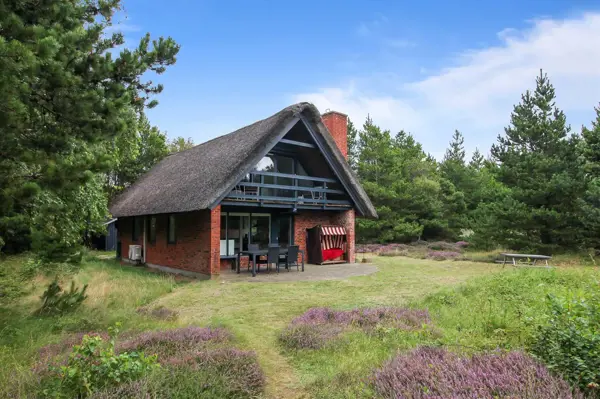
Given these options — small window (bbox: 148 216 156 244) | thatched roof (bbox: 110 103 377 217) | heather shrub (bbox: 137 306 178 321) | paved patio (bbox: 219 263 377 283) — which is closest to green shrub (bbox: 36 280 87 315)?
heather shrub (bbox: 137 306 178 321)

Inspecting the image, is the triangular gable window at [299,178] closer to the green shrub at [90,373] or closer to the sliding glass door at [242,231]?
the sliding glass door at [242,231]

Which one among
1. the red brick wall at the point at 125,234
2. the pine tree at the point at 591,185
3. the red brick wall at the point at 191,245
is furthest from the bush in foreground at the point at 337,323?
the red brick wall at the point at 125,234

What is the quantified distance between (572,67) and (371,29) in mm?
6076

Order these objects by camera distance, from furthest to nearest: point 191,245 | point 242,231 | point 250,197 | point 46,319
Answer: point 242,231, point 191,245, point 250,197, point 46,319

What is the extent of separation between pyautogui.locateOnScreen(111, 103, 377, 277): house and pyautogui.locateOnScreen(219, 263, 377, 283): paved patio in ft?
2.66

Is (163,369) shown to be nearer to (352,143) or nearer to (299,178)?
(299,178)

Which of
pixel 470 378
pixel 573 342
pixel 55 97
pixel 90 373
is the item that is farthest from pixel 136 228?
pixel 573 342

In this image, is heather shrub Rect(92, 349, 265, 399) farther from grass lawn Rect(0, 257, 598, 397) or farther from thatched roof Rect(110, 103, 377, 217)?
thatched roof Rect(110, 103, 377, 217)

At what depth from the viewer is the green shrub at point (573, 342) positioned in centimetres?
312

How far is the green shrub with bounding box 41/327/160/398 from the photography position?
10.4 feet

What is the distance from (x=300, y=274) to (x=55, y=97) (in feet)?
32.5

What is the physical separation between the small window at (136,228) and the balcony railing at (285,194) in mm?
7037

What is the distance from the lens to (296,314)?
7.37 m

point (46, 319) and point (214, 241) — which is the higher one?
point (214, 241)
